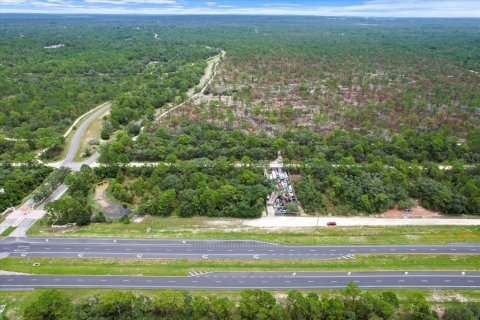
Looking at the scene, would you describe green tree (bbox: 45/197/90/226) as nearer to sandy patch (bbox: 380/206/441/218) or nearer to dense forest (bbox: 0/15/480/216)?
dense forest (bbox: 0/15/480/216)

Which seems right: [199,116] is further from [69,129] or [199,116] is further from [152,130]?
[69,129]

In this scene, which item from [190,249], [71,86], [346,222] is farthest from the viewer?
[71,86]

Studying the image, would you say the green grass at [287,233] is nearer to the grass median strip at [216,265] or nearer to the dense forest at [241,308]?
the grass median strip at [216,265]

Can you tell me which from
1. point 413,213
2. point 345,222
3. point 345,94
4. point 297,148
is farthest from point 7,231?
point 345,94

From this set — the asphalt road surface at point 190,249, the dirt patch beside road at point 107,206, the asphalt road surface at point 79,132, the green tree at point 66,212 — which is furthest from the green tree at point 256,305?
the asphalt road surface at point 79,132

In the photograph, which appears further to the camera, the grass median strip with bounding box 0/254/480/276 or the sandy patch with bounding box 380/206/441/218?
the sandy patch with bounding box 380/206/441/218

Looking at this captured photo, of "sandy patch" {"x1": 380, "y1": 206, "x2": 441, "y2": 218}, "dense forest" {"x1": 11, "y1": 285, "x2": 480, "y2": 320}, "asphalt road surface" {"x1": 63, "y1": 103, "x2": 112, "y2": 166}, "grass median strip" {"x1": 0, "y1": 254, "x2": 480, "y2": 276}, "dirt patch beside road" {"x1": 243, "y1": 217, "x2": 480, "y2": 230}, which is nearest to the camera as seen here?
"dense forest" {"x1": 11, "y1": 285, "x2": 480, "y2": 320}

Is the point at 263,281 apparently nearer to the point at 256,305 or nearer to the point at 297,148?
the point at 256,305

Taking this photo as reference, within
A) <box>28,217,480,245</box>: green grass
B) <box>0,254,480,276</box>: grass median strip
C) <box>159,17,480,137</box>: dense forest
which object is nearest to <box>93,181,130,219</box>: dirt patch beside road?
<box>28,217,480,245</box>: green grass
